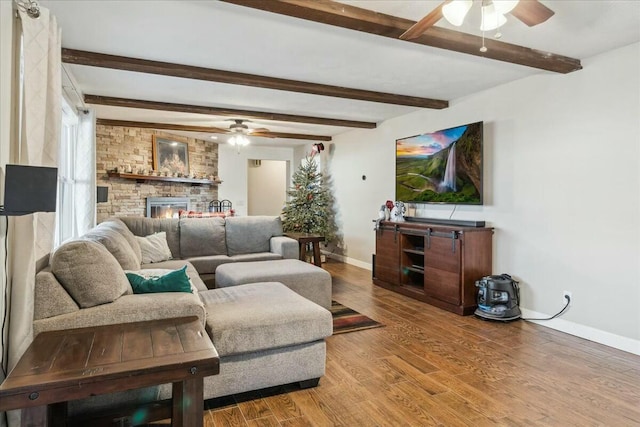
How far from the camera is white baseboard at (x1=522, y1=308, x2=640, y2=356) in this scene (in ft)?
10.1

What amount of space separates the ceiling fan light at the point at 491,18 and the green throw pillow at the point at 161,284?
2265mm

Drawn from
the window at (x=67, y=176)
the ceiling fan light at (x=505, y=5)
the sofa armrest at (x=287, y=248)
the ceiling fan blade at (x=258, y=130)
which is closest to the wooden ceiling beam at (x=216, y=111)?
the window at (x=67, y=176)

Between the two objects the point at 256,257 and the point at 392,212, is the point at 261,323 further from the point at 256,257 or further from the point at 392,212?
the point at 392,212

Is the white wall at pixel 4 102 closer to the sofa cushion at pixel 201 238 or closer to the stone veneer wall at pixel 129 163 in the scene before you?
the sofa cushion at pixel 201 238

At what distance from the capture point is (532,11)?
1.96m

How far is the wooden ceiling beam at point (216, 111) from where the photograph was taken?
4703 mm

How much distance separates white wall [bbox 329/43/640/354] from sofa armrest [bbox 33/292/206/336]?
3217mm

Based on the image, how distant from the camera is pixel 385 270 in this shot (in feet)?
17.1

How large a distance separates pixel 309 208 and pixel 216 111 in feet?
8.96

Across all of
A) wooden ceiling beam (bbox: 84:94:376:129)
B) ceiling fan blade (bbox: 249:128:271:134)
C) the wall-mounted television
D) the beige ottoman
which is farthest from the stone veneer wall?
the wall-mounted television

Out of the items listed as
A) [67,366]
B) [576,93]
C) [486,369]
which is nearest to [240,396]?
[67,366]

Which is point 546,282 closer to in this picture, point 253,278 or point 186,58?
point 253,278

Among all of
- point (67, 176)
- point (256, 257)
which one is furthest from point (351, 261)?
point (67, 176)

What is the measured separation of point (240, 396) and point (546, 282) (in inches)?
119
